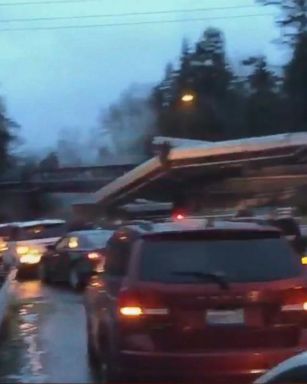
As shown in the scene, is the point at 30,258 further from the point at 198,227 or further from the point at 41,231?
the point at 198,227

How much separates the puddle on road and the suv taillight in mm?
1971

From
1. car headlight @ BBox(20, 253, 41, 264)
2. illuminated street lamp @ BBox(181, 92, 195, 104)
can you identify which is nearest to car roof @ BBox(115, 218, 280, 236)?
car headlight @ BBox(20, 253, 41, 264)

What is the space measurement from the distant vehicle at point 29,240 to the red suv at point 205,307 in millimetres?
17774

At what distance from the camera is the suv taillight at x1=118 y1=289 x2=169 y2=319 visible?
413 inches

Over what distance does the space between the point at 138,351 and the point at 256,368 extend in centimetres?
103

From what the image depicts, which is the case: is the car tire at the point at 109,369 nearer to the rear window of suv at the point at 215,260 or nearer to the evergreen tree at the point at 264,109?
the rear window of suv at the point at 215,260

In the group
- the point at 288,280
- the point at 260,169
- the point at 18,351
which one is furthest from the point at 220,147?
the point at 288,280

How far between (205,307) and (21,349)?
494 cm

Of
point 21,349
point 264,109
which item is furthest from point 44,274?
point 264,109

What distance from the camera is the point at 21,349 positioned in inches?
585

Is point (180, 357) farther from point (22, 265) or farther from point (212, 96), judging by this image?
point (212, 96)

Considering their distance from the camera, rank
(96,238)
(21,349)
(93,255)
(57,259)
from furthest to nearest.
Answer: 1. (57,259)
2. (96,238)
3. (93,255)
4. (21,349)

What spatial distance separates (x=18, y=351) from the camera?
48.0ft

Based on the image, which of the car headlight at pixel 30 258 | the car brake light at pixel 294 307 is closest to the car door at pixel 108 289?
the car brake light at pixel 294 307
